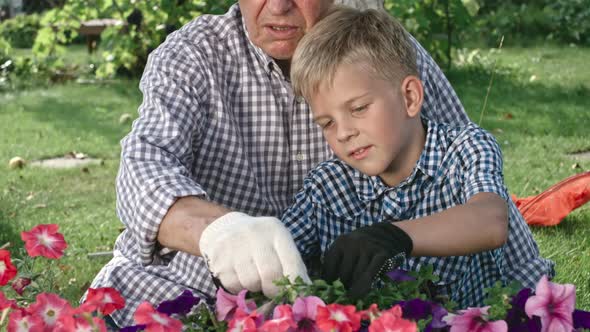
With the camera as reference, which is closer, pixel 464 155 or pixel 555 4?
pixel 464 155

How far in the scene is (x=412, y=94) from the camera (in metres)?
2.18

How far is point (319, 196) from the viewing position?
230cm

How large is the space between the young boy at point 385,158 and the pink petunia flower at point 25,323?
77cm

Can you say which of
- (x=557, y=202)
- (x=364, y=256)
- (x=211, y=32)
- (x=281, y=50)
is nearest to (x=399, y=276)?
(x=364, y=256)

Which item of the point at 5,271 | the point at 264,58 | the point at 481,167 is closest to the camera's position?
the point at 5,271

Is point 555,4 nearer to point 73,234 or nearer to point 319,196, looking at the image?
point 73,234

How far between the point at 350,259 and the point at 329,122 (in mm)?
571

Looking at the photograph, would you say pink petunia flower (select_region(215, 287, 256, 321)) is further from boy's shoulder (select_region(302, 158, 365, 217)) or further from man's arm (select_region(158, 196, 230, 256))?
boy's shoulder (select_region(302, 158, 365, 217))

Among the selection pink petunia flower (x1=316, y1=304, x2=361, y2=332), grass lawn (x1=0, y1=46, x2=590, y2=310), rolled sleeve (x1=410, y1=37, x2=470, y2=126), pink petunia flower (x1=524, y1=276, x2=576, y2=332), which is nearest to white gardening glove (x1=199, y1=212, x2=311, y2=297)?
pink petunia flower (x1=316, y1=304, x2=361, y2=332)

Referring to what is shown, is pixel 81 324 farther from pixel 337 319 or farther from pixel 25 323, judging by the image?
pixel 337 319

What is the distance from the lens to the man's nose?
2.35 meters

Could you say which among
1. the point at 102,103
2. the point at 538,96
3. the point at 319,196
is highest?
the point at 319,196

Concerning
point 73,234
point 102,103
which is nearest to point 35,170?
point 73,234

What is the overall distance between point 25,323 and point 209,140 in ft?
3.36
